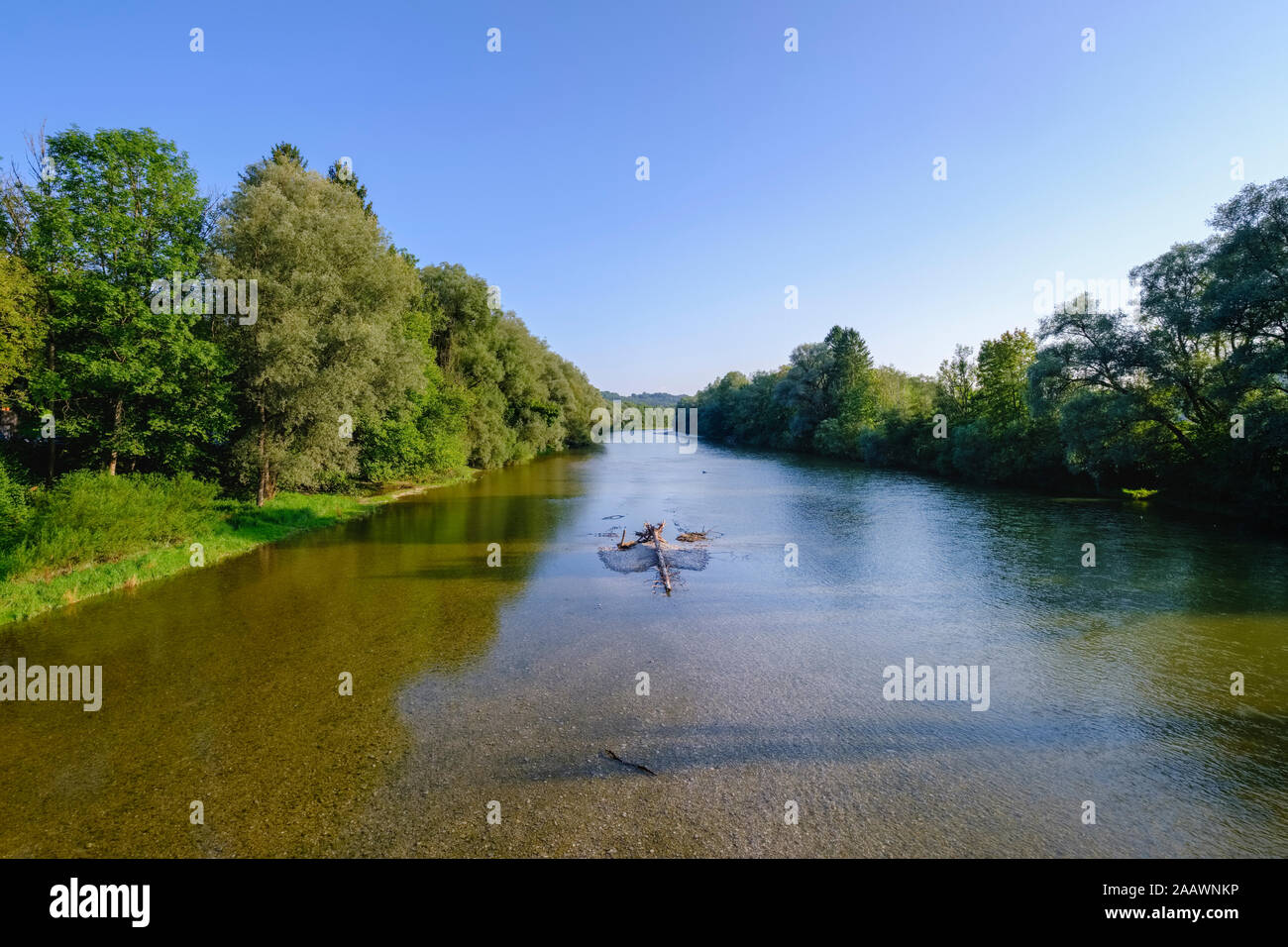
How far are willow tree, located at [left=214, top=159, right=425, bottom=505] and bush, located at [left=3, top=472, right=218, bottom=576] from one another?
4591mm

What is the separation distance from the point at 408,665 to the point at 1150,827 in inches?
444

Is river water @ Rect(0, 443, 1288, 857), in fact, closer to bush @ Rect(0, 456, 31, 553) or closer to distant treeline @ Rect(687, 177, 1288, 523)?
bush @ Rect(0, 456, 31, 553)

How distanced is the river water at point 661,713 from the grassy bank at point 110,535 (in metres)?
0.74

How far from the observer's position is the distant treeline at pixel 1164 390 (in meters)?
22.1

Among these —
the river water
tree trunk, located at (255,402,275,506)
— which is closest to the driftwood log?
the river water

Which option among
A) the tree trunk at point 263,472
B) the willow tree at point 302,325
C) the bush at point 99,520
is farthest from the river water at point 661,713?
the willow tree at point 302,325

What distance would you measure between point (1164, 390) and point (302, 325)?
39.0m

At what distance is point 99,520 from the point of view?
1530cm

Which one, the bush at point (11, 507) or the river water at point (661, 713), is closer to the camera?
the river water at point (661, 713)

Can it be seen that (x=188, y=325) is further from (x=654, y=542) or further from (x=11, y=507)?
(x=654, y=542)

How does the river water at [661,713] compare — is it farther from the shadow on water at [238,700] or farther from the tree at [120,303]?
the tree at [120,303]
